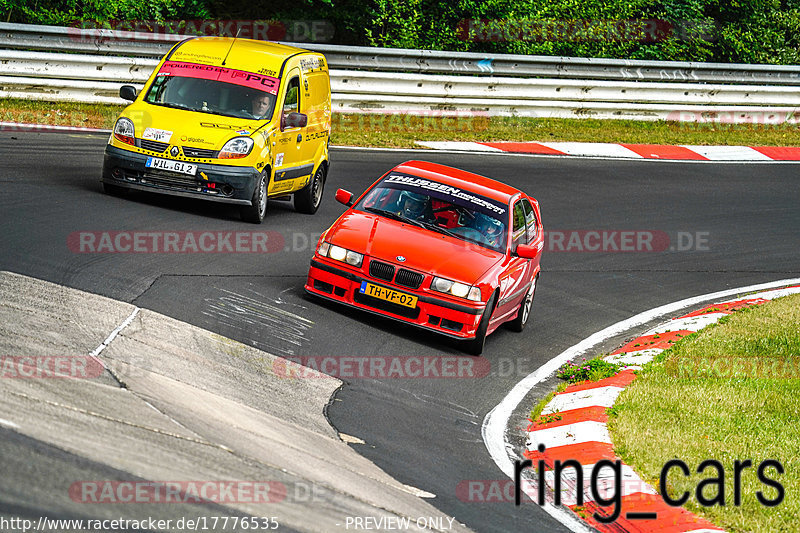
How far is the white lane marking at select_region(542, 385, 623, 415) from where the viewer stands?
9.23m

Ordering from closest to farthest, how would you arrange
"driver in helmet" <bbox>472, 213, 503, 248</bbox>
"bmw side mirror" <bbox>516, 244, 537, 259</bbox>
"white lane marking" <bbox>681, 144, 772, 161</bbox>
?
"bmw side mirror" <bbox>516, 244, 537, 259</bbox>, "driver in helmet" <bbox>472, 213, 503, 248</bbox>, "white lane marking" <bbox>681, 144, 772, 161</bbox>

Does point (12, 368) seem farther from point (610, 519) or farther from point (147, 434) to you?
point (610, 519)

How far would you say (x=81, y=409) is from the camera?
6324 millimetres

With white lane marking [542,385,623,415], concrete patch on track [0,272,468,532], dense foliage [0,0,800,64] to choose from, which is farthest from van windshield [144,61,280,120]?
dense foliage [0,0,800,64]

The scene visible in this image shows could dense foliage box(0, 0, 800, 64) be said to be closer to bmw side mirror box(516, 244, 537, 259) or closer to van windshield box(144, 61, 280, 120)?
van windshield box(144, 61, 280, 120)

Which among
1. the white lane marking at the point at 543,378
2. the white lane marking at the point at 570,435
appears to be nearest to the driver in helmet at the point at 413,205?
the white lane marking at the point at 543,378

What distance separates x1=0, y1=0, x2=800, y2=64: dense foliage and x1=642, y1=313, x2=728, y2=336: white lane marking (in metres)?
13.5

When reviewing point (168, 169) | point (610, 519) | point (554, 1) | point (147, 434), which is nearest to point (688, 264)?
point (168, 169)

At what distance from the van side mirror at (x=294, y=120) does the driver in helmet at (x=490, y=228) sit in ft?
11.1

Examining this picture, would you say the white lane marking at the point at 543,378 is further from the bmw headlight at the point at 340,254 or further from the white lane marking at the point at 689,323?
the bmw headlight at the point at 340,254

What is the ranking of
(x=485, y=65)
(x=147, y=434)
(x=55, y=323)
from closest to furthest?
(x=147, y=434) < (x=55, y=323) < (x=485, y=65)

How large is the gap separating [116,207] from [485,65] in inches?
430

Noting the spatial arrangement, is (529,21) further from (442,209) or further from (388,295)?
(388,295)

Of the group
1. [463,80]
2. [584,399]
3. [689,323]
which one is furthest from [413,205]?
[463,80]
